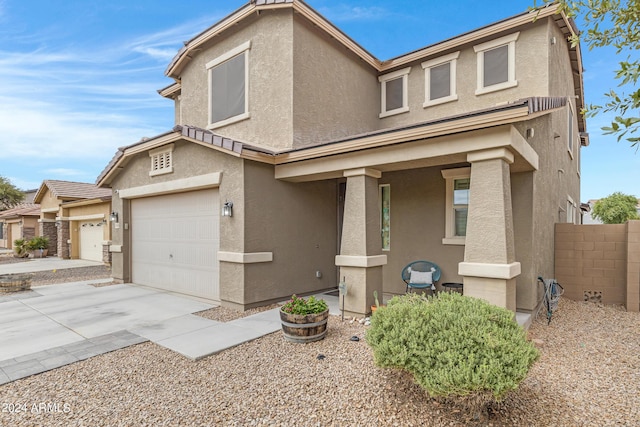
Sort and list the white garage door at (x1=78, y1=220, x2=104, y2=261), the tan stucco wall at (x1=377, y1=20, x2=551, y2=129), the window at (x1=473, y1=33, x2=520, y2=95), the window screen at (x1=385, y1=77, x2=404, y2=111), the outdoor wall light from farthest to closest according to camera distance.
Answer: the white garage door at (x1=78, y1=220, x2=104, y2=261) → the window screen at (x1=385, y1=77, x2=404, y2=111) → the window at (x1=473, y1=33, x2=520, y2=95) → the tan stucco wall at (x1=377, y1=20, x2=551, y2=129) → the outdoor wall light

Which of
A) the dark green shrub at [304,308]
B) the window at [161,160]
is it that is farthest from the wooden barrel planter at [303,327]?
the window at [161,160]

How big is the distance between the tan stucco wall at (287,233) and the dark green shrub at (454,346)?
419cm

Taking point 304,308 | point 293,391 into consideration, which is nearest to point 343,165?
point 304,308

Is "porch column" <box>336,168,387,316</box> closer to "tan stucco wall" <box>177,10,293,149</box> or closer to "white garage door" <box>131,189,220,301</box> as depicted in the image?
"tan stucco wall" <box>177,10,293,149</box>

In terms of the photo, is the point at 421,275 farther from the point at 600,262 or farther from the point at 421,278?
the point at 600,262

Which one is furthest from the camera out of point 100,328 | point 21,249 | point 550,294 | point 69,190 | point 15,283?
point 21,249

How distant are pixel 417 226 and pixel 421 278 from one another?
1.30m

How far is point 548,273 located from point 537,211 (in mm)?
2209

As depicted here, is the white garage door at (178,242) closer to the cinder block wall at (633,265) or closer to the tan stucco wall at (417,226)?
the tan stucco wall at (417,226)

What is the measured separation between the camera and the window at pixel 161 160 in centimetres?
902

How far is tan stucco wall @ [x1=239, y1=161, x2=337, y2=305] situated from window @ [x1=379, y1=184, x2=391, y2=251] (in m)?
1.33

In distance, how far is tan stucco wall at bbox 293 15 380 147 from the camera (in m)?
8.38

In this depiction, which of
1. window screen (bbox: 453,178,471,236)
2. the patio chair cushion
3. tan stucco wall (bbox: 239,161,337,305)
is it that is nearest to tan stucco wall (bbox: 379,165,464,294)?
window screen (bbox: 453,178,471,236)

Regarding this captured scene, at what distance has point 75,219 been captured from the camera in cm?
1934
